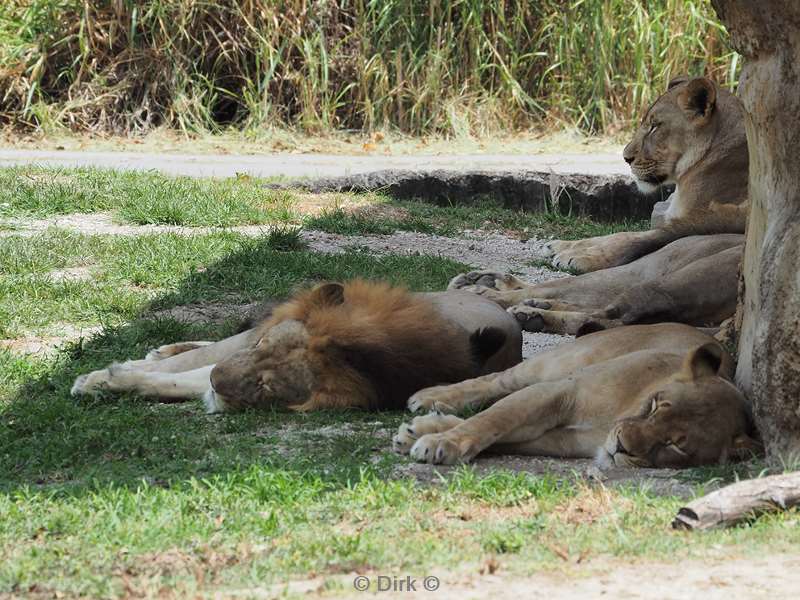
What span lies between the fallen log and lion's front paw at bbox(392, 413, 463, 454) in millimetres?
1395

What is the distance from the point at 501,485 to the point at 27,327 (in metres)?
3.57

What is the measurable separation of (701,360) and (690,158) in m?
4.07

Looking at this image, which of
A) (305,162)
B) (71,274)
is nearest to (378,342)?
(71,274)

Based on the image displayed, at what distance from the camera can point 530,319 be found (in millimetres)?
7633

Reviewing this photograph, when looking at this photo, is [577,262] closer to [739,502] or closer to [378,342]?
[378,342]

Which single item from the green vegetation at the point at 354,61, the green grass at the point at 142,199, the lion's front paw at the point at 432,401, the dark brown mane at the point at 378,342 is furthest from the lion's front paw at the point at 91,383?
the green vegetation at the point at 354,61

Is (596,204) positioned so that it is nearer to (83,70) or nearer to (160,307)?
(160,307)

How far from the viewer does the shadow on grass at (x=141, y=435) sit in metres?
5.01

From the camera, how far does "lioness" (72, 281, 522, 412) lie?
18.9 feet

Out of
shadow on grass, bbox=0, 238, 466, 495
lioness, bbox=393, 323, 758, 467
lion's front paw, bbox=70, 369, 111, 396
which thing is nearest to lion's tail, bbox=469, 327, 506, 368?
lioness, bbox=393, 323, 758, 467

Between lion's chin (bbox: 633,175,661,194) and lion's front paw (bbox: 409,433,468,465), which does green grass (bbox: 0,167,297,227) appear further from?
lion's front paw (bbox: 409,433,468,465)

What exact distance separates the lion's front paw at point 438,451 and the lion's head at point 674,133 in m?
4.48

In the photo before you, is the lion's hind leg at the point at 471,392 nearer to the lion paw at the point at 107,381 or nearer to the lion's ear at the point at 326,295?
the lion's ear at the point at 326,295

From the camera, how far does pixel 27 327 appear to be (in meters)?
7.24
